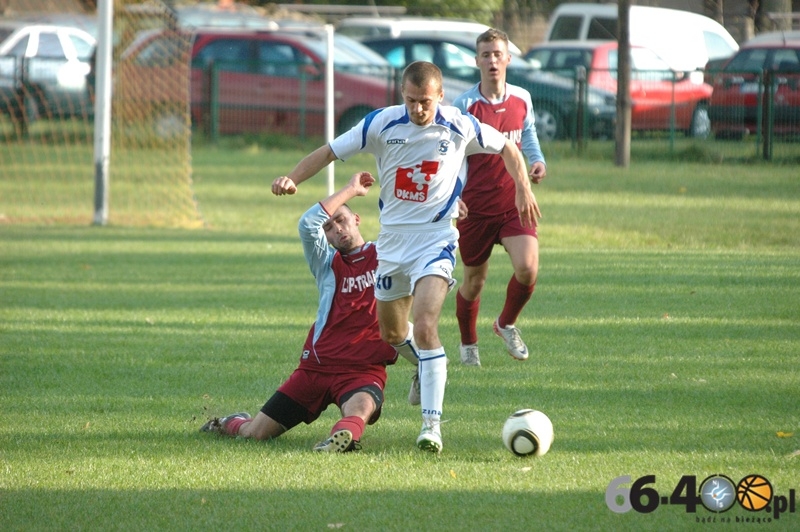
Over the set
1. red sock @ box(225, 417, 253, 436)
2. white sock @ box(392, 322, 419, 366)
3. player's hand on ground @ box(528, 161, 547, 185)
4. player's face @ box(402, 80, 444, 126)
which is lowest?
red sock @ box(225, 417, 253, 436)

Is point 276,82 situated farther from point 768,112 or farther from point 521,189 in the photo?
point 521,189

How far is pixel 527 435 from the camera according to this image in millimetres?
5137

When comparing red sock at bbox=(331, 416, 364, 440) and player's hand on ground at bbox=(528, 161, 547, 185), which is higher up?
player's hand on ground at bbox=(528, 161, 547, 185)

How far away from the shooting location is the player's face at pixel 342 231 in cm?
585

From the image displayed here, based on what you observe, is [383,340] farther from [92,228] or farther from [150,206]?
[150,206]

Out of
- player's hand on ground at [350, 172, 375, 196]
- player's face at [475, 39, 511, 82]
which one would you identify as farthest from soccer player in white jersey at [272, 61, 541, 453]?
player's face at [475, 39, 511, 82]

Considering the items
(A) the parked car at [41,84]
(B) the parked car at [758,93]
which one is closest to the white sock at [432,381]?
(B) the parked car at [758,93]

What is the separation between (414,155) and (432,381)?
119 centimetres

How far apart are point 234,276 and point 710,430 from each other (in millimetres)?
6420

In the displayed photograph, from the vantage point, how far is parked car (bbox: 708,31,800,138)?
18.5 meters

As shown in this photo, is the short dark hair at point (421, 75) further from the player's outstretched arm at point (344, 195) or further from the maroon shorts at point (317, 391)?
the maroon shorts at point (317, 391)

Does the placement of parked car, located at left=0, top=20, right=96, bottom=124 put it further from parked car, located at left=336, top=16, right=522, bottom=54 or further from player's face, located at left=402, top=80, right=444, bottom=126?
player's face, located at left=402, top=80, right=444, bottom=126

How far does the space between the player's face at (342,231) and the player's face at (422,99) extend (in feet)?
2.06

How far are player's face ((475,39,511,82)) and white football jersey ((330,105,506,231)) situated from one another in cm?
159
